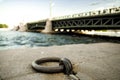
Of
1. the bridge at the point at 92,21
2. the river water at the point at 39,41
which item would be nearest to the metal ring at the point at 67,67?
the river water at the point at 39,41

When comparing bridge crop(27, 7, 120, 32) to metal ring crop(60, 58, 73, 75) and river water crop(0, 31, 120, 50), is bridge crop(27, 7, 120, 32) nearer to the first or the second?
river water crop(0, 31, 120, 50)

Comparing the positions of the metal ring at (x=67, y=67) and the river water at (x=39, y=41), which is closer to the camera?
the metal ring at (x=67, y=67)

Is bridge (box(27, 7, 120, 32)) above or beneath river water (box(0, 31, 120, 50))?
above

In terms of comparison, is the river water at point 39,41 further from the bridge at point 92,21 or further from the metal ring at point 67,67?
the metal ring at point 67,67

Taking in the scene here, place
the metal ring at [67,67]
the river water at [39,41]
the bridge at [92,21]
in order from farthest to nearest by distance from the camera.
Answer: the bridge at [92,21] < the river water at [39,41] < the metal ring at [67,67]

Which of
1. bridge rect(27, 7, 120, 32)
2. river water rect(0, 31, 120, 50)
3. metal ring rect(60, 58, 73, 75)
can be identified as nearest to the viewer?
metal ring rect(60, 58, 73, 75)

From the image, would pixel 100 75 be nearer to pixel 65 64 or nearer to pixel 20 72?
pixel 65 64

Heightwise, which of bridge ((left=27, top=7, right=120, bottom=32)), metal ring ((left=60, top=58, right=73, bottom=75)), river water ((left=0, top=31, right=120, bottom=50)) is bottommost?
river water ((left=0, top=31, right=120, bottom=50))

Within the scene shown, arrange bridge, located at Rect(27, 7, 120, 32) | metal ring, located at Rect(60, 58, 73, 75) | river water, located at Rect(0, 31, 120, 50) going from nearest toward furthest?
metal ring, located at Rect(60, 58, 73, 75) < river water, located at Rect(0, 31, 120, 50) < bridge, located at Rect(27, 7, 120, 32)

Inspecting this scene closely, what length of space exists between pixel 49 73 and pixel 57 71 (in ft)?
0.57

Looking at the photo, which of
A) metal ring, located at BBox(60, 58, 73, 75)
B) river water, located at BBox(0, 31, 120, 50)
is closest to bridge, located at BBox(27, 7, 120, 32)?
river water, located at BBox(0, 31, 120, 50)

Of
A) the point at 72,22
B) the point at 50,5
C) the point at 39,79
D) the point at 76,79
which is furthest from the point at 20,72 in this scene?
the point at 50,5

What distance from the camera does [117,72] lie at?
327cm

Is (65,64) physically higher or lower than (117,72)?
higher
